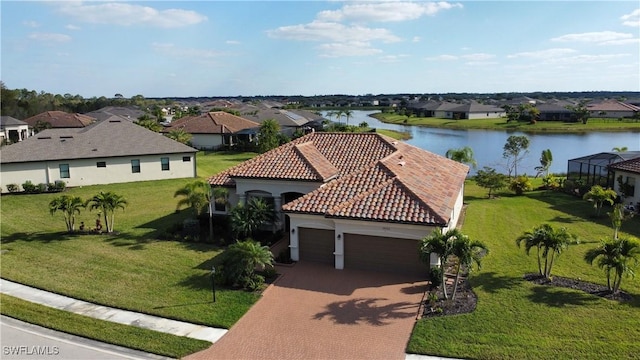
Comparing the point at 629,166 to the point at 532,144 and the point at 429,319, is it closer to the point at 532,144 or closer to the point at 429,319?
the point at 429,319

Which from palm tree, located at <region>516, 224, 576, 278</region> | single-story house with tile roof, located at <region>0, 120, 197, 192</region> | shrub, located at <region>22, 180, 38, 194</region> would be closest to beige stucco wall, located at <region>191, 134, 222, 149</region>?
single-story house with tile roof, located at <region>0, 120, 197, 192</region>

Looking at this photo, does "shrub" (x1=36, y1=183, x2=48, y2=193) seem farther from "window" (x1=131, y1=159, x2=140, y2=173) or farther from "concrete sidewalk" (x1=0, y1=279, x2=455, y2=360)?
"concrete sidewalk" (x1=0, y1=279, x2=455, y2=360)

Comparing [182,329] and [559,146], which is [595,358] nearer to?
[182,329]

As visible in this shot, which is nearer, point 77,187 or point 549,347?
point 549,347

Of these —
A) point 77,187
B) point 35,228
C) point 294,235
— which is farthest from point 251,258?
point 77,187

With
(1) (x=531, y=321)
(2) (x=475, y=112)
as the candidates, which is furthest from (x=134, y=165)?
(2) (x=475, y=112)
